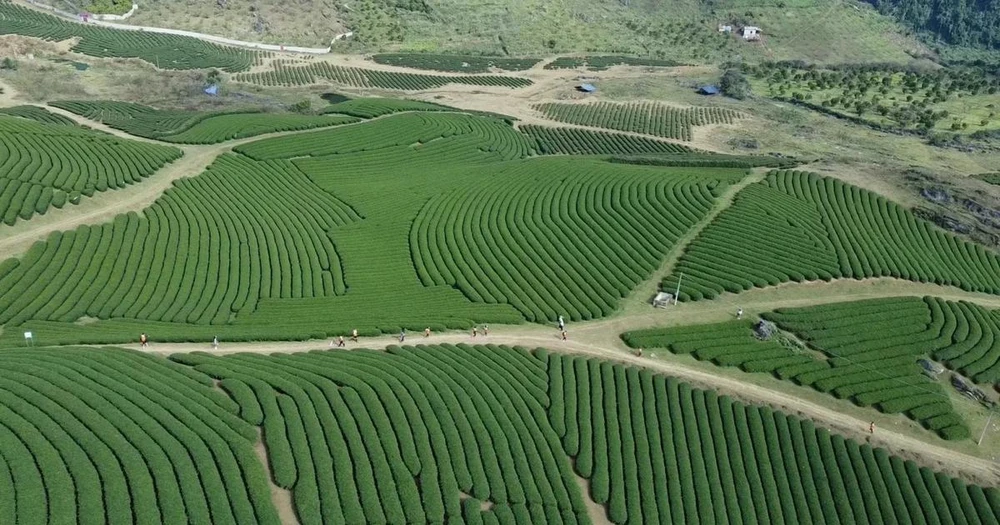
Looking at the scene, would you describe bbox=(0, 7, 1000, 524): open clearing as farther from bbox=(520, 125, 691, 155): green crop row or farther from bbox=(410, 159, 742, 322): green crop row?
bbox=(520, 125, 691, 155): green crop row

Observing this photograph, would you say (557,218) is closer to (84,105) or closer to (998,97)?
(84,105)

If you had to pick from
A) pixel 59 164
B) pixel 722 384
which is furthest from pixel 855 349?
pixel 59 164

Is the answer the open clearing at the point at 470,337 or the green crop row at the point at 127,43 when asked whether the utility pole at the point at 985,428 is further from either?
the green crop row at the point at 127,43

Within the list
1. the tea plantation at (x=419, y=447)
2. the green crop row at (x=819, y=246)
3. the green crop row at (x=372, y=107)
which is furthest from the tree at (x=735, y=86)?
the tea plantation at (x=419, y=447)

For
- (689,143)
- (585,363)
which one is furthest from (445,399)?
(689,143)

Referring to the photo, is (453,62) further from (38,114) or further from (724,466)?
(724,466)

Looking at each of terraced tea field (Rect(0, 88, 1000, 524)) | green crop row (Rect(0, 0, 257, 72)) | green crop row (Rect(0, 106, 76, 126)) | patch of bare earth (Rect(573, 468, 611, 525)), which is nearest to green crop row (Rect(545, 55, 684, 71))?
green crop row (Rect(0, 0, 257, 72))
